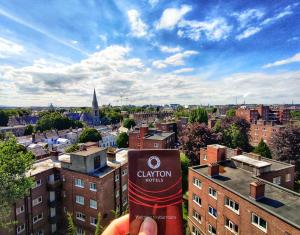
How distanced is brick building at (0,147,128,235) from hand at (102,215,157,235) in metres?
20.7

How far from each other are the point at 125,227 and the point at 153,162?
99 centimetres

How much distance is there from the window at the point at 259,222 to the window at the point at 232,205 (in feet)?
5.30

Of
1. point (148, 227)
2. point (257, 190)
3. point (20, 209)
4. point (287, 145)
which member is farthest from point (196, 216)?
point (148, 227)

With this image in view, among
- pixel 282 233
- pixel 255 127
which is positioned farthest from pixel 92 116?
pixel 282 233

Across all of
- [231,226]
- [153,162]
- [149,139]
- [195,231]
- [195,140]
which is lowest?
[195,231]

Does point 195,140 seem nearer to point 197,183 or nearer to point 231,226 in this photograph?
point 197,183

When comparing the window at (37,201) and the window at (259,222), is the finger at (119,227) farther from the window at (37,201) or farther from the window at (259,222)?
the window at (37,201)

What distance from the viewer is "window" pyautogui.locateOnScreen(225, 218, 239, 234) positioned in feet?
60.0

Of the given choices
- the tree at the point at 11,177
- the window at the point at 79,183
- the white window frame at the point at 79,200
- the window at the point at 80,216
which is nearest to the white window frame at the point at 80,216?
the window at the point at 80,216

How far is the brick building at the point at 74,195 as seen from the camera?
22.9m

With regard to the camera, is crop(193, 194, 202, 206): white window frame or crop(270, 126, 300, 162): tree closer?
crop(193, 194, 202, 206): white window frame

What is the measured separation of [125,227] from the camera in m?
3.09

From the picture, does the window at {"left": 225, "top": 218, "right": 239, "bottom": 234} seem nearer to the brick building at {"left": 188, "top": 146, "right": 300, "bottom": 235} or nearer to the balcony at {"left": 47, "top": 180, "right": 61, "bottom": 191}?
the brick building at {"left": 188, "top": 146, "right": 300, "bottom": 235}

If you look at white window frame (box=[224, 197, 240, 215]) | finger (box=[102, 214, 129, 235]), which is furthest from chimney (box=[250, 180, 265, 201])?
finger (box=[102, 214, 129, 235])
